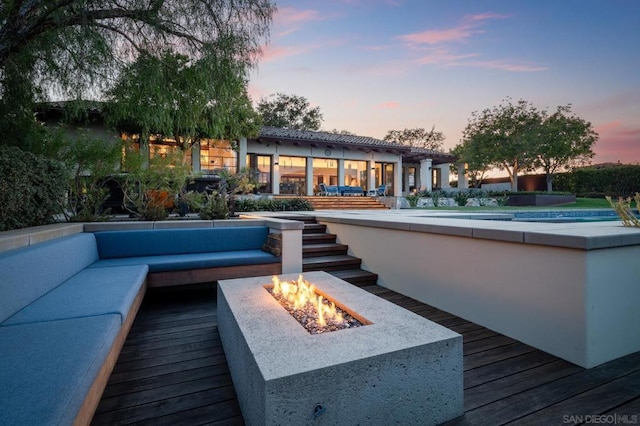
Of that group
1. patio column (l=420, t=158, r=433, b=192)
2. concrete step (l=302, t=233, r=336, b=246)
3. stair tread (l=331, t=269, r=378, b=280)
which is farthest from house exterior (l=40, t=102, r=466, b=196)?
stair tread (l=331, t=269, r=378, b=280)

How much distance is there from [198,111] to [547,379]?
4661 millimetres

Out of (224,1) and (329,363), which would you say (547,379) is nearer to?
(329,363)

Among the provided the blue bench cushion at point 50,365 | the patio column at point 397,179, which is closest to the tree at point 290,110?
the patio column at point 397,179

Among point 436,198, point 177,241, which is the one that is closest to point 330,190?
point 436,198

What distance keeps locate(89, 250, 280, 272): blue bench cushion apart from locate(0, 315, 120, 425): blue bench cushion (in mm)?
1507

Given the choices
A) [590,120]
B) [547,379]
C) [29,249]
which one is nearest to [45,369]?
[29,249]

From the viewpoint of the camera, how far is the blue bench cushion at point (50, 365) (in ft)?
3.22

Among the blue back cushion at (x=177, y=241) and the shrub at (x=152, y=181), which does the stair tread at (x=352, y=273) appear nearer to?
the blue back cushion at (x=177, y=241)

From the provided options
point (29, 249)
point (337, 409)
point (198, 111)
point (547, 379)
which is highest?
point (198, 111)

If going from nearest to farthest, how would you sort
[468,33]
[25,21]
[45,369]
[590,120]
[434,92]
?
[45,369], [25,21], [468,33], [434,92], [590,120]

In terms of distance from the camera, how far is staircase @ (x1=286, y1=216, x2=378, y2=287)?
4105mm

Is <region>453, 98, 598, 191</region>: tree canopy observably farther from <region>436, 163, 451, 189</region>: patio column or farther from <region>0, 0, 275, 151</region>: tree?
<region>0, 0, 275, 151</region>: tree

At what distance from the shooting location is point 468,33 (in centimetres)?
848

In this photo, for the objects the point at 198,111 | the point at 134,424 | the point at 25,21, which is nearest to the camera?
the point at 134,424
